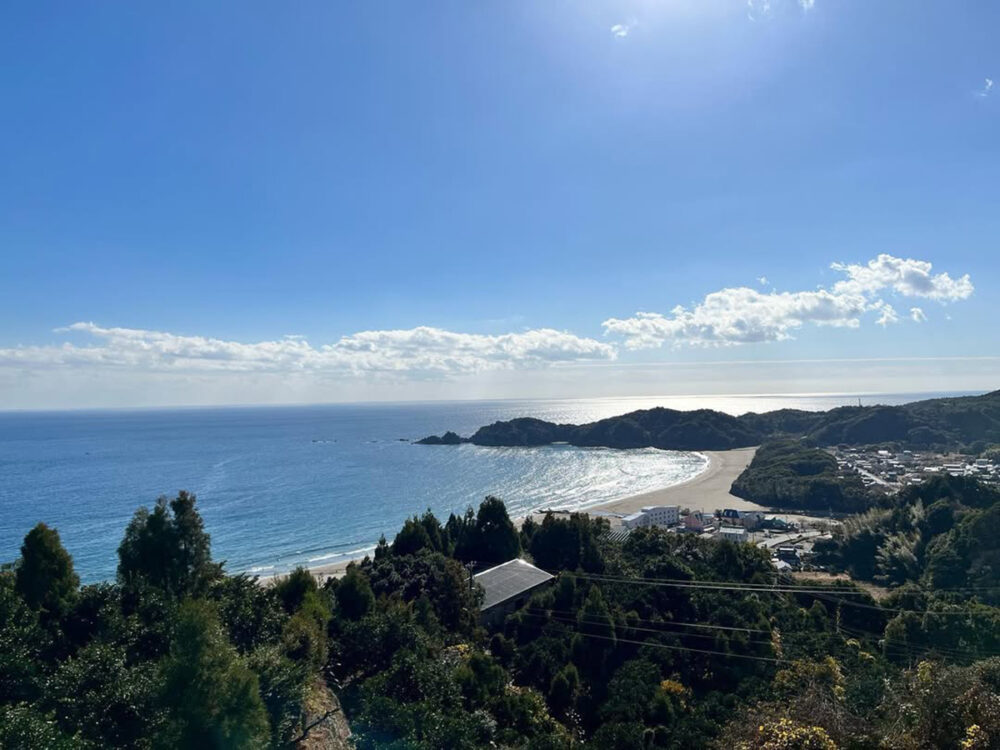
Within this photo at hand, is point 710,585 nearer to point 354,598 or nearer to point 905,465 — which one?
point 354,598

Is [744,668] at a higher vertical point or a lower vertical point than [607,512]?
higher

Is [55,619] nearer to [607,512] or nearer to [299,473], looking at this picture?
[607,512]

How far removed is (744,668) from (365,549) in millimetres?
27752

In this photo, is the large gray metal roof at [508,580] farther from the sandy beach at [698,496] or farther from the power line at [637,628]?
the sandy beach at [698,496]

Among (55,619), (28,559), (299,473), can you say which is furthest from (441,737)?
(299,473)

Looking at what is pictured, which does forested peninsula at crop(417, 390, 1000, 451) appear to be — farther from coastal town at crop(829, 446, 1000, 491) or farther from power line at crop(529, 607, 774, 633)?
power line at crop(529, 607, 774, 633)

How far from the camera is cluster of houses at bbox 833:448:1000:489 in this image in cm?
5609

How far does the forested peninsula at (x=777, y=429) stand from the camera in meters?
86.4

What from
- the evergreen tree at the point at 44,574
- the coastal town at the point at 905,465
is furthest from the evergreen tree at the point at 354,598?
the coastal town at the point at 905,465

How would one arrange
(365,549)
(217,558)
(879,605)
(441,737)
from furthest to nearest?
(365,549) < (217,558) < (879,605) < (441,737)

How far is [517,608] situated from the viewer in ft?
71.8

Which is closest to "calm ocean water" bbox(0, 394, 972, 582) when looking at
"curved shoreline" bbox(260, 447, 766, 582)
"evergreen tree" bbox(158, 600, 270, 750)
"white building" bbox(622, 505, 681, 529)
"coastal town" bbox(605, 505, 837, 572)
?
"curved shoreline" bbox(260, 447, 766, 582)

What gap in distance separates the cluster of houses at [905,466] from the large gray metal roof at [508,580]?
46.2m

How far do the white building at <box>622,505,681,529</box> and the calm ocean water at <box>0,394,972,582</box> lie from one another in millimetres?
9968
